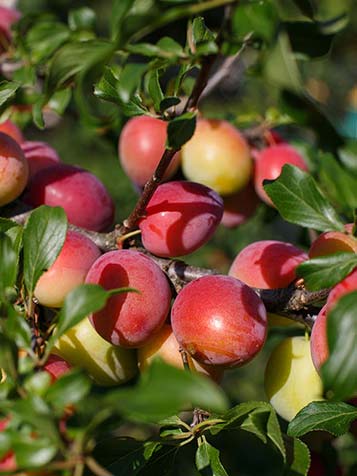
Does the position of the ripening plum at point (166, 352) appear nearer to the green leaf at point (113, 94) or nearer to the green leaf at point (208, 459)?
the green leaf at point (208, 459)

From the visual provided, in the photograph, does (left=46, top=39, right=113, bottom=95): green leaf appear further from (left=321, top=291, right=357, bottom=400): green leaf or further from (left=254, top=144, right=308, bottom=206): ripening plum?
(left=254, top=144, right=308, bottom=206): ripening plum

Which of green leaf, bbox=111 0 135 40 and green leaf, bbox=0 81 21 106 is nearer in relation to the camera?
green leaf, bbox=111 0 135 40

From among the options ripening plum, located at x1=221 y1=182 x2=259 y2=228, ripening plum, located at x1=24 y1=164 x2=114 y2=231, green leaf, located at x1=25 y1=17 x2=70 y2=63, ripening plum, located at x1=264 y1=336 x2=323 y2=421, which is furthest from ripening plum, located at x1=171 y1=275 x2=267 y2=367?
green leaf, located at x1=25 y1=17 x2=70 y2=63

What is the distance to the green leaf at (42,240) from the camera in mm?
530

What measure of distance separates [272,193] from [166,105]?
0.15m

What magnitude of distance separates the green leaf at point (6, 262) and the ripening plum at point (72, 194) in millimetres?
255

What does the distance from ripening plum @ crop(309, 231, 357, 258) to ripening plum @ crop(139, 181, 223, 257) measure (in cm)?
11

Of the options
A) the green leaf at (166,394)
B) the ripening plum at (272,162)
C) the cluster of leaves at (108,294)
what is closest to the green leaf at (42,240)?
the cluster of leaves at (108,294)

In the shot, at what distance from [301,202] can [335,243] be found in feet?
0.17

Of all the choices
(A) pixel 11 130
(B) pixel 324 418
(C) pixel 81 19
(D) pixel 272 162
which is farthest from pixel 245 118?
(B) pixel 324 418

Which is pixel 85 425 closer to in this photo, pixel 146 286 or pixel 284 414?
pixel 146 286

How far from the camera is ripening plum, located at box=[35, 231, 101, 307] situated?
636 millimetres

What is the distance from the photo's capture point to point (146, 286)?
59 cm

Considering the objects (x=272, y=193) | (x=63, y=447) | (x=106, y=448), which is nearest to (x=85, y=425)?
(x=63, y=447)
